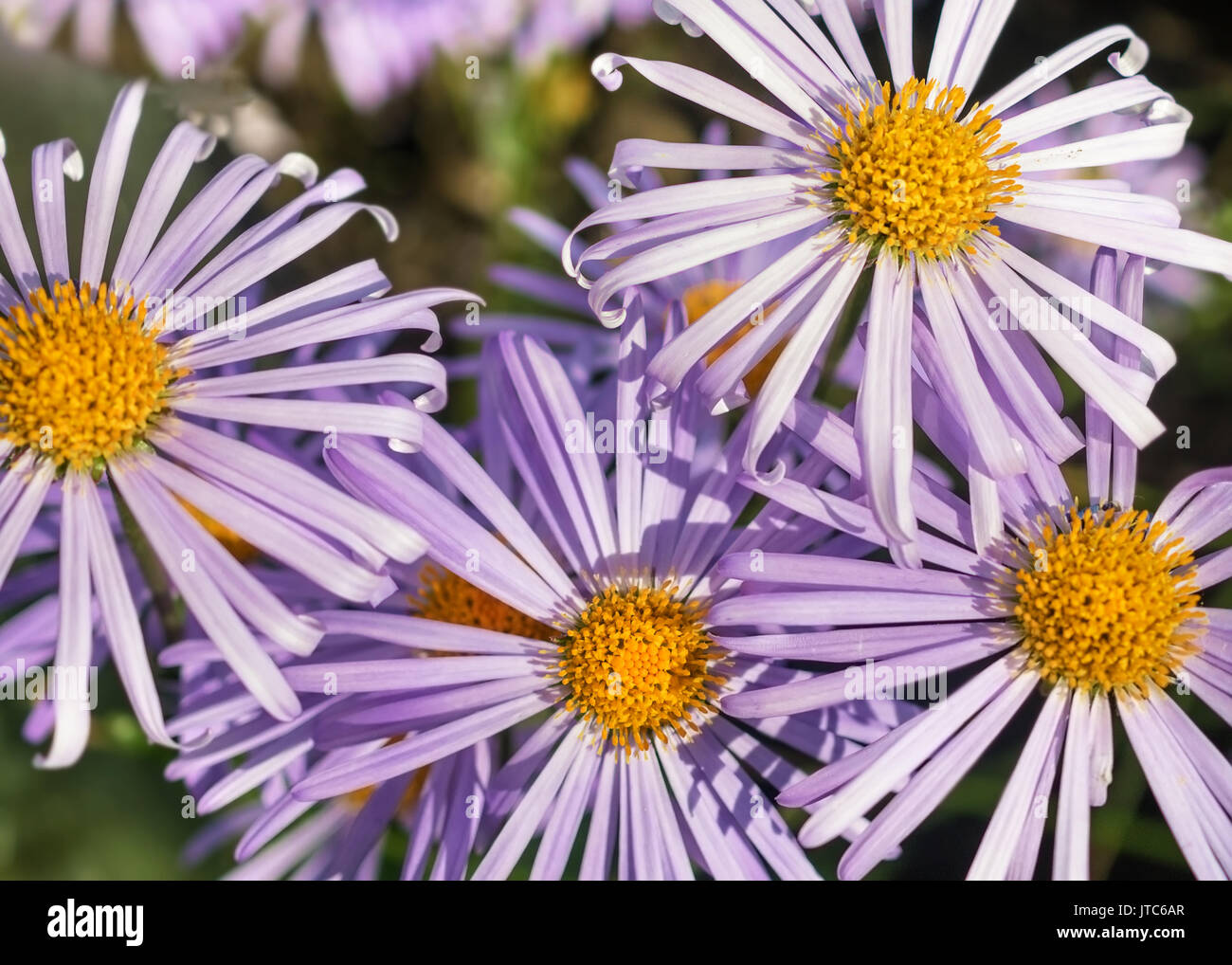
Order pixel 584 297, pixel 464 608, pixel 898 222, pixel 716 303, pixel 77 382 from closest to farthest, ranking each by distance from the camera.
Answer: pixel 77 382
pixel 898 222
pixel 464 608
pixel 716 303
pixel 584 297

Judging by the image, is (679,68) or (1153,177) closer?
(679,68)

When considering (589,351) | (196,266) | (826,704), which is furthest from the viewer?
(589,351)

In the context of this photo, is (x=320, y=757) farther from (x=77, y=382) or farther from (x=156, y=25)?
(x=156, y=25)

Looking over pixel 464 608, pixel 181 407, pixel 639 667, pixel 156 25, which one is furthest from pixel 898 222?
pixel 156 25

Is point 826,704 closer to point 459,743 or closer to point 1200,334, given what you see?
point 459,743

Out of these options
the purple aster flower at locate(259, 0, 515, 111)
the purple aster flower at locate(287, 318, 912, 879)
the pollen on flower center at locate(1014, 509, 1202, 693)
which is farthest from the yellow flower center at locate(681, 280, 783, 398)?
the purple aster flower at locate(259, 0, 515, 111)

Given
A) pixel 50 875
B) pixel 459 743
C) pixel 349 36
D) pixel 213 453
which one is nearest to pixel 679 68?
pixel 213 453

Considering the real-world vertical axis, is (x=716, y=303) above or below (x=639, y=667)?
above
